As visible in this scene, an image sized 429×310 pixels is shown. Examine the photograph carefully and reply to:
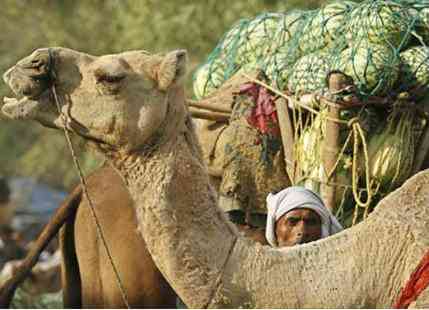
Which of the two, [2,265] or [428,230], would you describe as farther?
[2,265]

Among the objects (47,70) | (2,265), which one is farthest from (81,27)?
(47,70)

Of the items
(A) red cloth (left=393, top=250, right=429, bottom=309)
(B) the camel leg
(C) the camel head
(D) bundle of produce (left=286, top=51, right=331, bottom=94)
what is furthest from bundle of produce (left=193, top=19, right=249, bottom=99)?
(A) red cloth (left=393, top=250, right=429, bottom=309)

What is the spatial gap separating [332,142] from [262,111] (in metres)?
0.64

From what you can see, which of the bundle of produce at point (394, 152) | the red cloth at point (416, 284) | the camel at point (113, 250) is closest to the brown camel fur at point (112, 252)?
the camel at point (113, 250)

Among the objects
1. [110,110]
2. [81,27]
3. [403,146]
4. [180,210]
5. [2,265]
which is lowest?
[81,27]

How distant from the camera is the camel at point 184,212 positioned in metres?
4.79

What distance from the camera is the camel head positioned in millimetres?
4824

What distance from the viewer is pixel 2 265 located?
44.4 feet

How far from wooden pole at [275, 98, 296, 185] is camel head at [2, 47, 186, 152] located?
246 centimetres

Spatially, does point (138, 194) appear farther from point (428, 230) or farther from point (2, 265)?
point (2, 265)

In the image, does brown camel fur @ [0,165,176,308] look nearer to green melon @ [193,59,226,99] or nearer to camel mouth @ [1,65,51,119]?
green melon @ [193,59,226,99]

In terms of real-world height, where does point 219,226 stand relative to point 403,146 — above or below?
above

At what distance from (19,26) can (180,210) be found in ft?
67.5

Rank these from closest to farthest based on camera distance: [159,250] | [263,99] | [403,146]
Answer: [159,250] < [403,146] < [263,99]
